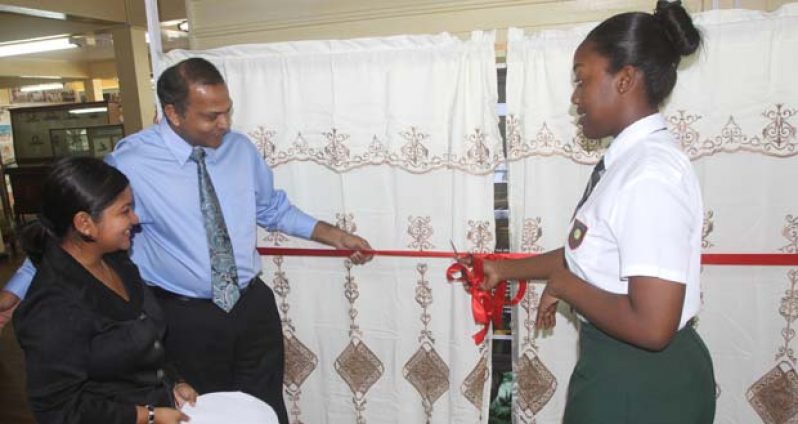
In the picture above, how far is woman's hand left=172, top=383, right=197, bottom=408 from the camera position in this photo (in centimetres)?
152

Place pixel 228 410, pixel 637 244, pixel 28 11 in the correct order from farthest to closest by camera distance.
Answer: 1. pixel 28 11
2. pixel 228 410
3. pixel 637 244

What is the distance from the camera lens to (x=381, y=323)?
216 cm

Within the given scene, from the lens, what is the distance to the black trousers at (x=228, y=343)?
1.79 meters

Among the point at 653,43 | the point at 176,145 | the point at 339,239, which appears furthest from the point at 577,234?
the point at 176,145

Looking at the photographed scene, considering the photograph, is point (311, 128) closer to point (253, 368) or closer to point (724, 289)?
point (253, 368)

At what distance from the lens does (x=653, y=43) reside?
1058 mm

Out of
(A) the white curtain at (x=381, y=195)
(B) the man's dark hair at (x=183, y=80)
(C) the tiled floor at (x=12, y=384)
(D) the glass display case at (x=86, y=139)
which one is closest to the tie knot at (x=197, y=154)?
(B) the man's dark hair at (x=183, y=80)

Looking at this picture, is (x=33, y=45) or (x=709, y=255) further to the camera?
(x=33, y=45)

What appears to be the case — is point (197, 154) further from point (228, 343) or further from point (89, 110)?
point (89, 110)

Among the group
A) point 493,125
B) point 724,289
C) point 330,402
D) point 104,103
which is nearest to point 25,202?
point 104,103

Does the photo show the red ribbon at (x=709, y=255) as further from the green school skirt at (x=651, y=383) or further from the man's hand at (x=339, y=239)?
the green school skirt at (x=651, y=383)

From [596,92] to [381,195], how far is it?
1087 mm

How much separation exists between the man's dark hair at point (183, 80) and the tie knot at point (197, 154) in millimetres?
135

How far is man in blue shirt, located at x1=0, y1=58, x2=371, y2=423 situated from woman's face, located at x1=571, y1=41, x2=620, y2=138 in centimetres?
114
